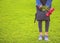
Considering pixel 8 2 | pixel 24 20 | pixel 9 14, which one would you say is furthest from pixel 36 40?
pixel 8 2

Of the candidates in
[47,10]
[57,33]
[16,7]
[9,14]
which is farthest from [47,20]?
[16,7]

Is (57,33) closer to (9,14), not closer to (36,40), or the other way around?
(36,40)

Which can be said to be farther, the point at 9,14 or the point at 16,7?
the point at 16,7

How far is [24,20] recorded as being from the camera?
17.7 ft

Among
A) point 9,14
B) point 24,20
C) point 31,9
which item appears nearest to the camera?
point 24,20

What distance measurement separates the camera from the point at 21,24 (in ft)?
16.8

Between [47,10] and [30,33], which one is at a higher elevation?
[47,10]

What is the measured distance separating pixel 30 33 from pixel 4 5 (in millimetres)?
2440

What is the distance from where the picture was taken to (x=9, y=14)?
5891 mm

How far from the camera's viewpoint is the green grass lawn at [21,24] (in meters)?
4.34

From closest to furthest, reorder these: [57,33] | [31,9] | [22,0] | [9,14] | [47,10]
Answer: [47,10] → [57,33] → [9,14] → [31,9] → [22,0]

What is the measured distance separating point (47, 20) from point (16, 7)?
2579 millimetres

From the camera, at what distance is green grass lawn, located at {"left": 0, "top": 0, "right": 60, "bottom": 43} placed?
4344mm

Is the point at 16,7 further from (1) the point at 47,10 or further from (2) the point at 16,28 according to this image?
(1) the point at 47,10
